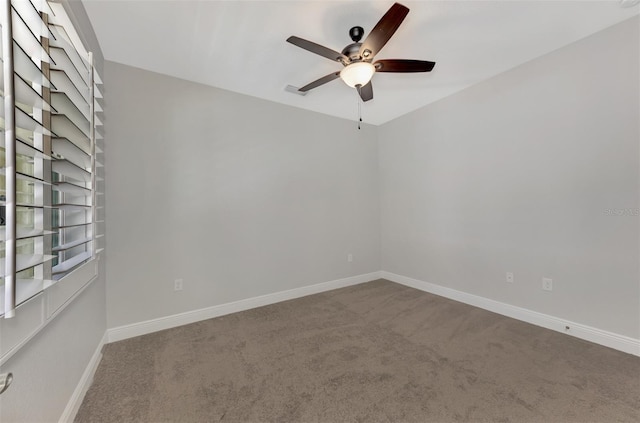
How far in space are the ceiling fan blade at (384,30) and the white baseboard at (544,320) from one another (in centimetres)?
279

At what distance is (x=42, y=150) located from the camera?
1.09 m

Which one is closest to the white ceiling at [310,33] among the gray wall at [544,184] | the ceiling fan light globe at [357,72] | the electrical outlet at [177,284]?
the gray wall at [544,184]

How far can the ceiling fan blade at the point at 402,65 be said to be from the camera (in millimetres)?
1846

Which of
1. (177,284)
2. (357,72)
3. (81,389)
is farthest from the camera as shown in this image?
(177,284)

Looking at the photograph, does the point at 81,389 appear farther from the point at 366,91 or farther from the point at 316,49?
the point at 366,91

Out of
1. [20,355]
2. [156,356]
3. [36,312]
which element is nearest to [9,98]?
[36,312]

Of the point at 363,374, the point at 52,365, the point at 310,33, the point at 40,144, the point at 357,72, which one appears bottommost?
the point at 363,374

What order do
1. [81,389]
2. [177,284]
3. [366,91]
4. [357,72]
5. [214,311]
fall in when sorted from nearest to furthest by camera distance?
1. [81,389]
2. [357,72]
3. [366,91]
4. [177,284]
5. [214,311]

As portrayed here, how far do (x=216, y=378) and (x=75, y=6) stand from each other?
2.60 meters

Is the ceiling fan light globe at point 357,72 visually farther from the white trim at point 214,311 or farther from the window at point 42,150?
the white trim at point 214,311

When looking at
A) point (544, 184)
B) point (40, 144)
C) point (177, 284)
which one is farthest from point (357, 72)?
point (177, 284)

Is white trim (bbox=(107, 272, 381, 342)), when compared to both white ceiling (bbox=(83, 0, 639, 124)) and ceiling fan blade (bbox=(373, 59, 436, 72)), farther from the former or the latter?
ceiling fan blade (bbox=(373, 59, 436, 72))

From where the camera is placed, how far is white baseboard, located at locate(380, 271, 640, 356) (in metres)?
2.02

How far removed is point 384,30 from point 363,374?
2.27 metres
